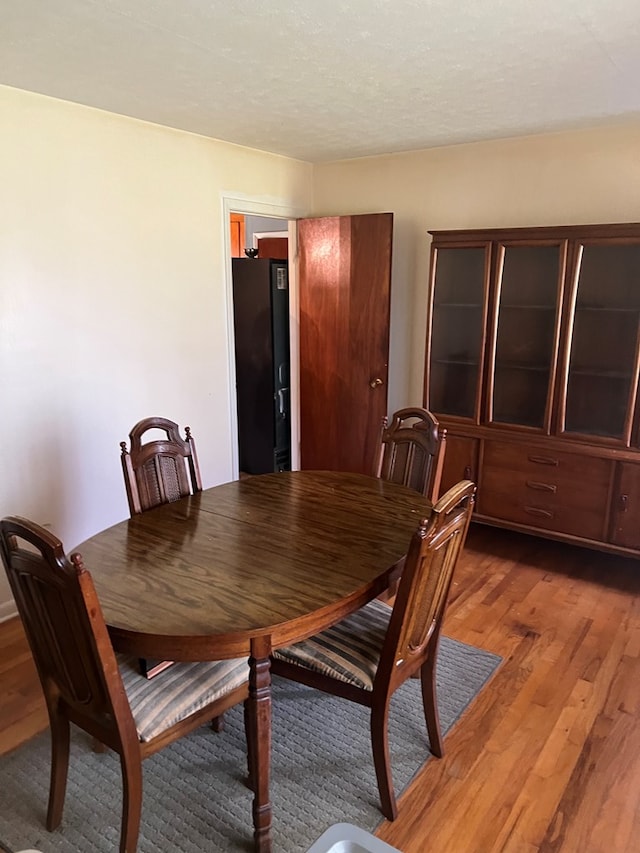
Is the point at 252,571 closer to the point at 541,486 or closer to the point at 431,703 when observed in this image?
the point at 431,703

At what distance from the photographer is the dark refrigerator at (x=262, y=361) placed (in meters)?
4.53

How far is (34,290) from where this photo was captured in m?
2.81

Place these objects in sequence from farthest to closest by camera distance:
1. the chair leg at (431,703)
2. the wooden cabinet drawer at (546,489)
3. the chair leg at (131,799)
→ the wooden cabinet drawer at (546,489) < the chair leg at (431,703) < the chair leg at (131,799)

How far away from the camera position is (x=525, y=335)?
343 centimetres

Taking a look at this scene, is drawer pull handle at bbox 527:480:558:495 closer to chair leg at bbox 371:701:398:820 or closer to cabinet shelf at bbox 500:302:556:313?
cabinet shelf at bbox 500:302:556:313

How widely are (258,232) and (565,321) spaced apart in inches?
137


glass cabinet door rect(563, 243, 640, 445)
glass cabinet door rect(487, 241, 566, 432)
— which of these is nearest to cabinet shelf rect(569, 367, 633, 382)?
glass cabinet door rect(563, 243, 640, 445)

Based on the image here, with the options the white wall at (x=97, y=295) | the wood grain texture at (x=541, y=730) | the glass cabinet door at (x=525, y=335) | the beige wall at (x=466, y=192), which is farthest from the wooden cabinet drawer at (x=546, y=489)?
the white wall at (x=97, y=295)

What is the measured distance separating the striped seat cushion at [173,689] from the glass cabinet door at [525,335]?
233 centimetres

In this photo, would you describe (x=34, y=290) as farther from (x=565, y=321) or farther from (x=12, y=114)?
(x=565, y=321)

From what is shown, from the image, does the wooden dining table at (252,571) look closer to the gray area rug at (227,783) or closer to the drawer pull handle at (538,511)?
the gray area rug at (227,783)

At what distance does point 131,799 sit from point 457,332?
2957mm

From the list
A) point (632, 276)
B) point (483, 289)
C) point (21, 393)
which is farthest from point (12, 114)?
point (632, 276)

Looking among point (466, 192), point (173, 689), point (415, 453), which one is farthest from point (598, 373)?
point (173, 689)
